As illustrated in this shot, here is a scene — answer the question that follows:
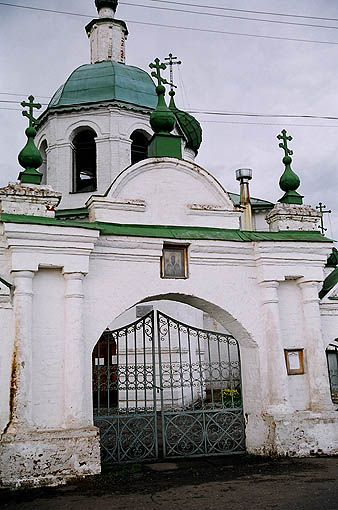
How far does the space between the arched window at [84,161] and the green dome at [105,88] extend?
83 centimetres

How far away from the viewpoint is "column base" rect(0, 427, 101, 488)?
17.7 feet

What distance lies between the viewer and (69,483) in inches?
219

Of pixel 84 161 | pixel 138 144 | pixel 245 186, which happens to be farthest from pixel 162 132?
pixel 84 161

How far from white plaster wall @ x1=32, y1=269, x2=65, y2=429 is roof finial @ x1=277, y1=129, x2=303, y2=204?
3622 mm

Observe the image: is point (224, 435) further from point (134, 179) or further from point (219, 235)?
point (134, 179)

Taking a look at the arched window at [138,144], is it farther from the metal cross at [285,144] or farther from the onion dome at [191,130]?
the metal cross at [285,144]

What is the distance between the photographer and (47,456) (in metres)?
5.57

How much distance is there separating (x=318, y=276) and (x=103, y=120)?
24.6 feet

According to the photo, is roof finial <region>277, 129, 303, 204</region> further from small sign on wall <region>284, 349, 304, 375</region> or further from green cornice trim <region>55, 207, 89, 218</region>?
green cornice trim <region>55, 207, 89, 218</region>

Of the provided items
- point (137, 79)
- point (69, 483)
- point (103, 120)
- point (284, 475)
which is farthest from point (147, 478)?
point (137, 79)

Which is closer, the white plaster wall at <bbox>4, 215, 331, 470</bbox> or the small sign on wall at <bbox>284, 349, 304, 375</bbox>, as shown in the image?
the white plaster wall at <bbox>4, 215, 331, 470</bbox>

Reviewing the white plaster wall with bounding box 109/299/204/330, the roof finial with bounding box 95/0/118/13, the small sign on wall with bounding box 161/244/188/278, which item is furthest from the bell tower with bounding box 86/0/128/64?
the small sign on wall with bounding box 161/244/188/278

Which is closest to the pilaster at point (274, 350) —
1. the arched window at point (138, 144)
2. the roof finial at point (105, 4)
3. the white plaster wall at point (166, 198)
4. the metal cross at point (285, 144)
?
the white plaster wall at point (166, 198)

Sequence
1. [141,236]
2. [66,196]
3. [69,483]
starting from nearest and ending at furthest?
[69,483]
[141,236]
[66,196]
